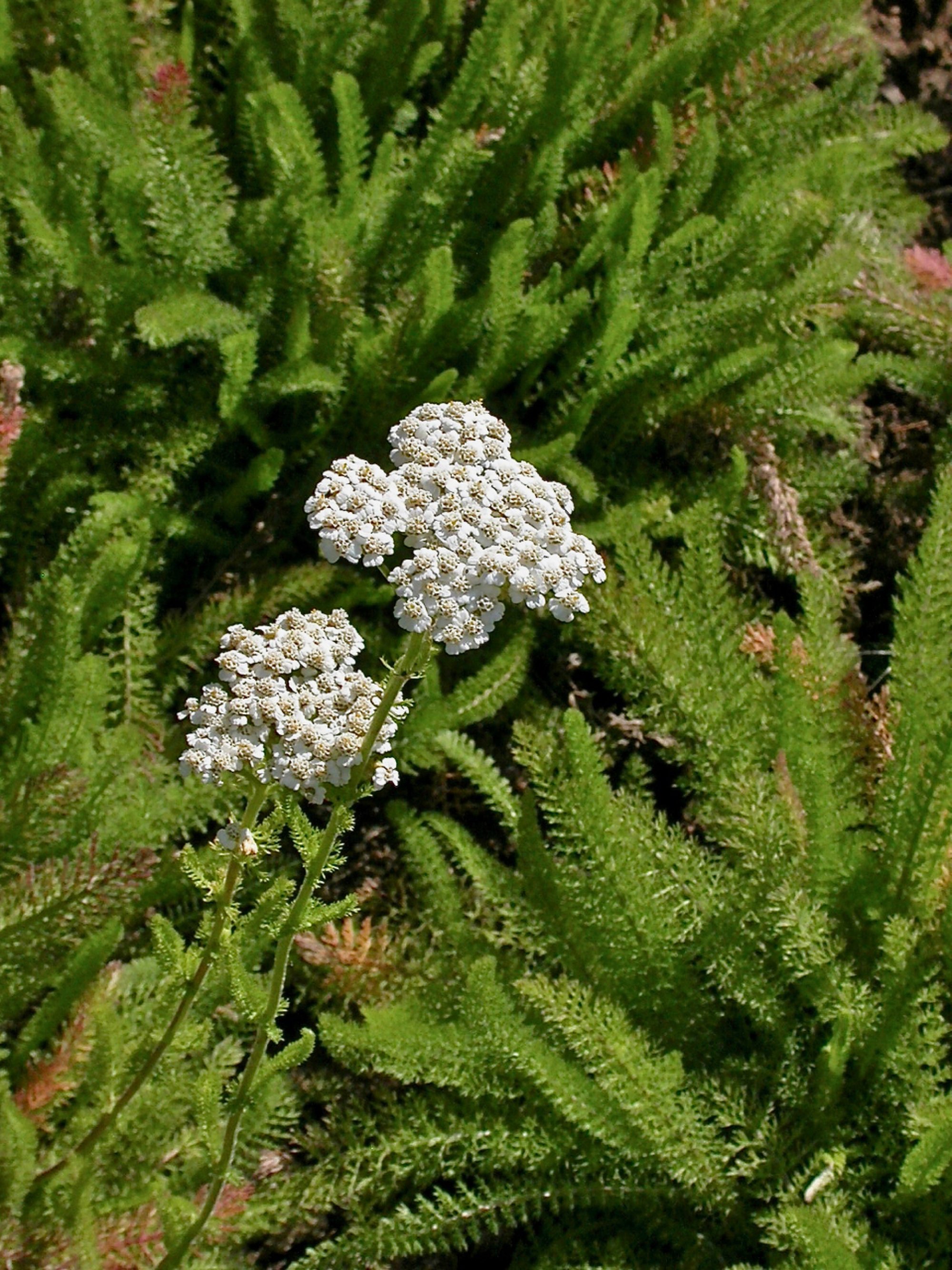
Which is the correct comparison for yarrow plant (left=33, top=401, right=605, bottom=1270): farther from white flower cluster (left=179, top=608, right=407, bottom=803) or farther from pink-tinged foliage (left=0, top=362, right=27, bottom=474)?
pink-tinged foliage (left=0, top=362, right=27, bottom=474)

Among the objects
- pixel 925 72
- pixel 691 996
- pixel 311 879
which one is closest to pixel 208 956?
pixel 311 879

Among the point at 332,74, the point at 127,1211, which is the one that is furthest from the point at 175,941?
the point at 332,74

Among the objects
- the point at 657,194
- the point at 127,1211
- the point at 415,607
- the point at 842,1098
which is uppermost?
the point at 657,194

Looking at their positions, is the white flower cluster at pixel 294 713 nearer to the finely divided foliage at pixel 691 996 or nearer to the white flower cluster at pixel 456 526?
the white flower cluster at pixel 456 526

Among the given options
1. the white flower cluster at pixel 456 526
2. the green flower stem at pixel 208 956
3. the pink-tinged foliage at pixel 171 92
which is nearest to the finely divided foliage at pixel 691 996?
the green flower stem at pixel 208 956

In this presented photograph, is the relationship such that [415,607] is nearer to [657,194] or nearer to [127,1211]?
[127,1211]

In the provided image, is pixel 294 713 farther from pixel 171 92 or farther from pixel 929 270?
pixel 929 270
